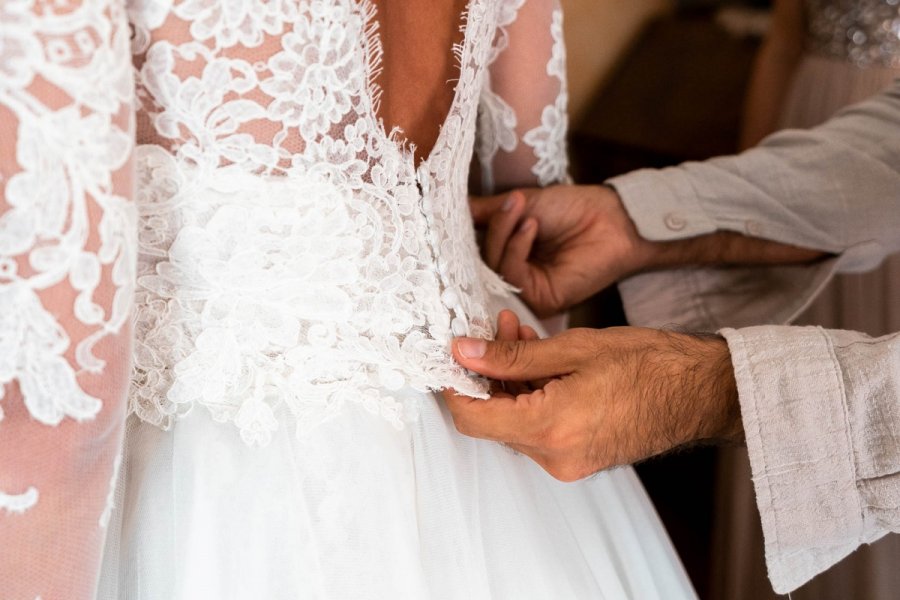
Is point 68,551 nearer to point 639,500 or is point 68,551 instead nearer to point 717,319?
point 639,500

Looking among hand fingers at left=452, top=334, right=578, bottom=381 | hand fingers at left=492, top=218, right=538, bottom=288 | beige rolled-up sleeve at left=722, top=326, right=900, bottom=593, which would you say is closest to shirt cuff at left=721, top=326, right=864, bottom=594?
beige rolled-up sleeve at left=722, top=326, right=900, bottom=593

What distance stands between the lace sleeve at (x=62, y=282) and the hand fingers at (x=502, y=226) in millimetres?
577

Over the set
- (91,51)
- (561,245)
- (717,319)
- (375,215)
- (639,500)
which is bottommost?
(639,500)

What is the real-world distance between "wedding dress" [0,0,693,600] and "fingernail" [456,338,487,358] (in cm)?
1

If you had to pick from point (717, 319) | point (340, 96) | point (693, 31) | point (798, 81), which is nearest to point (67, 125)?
point (340, 96)

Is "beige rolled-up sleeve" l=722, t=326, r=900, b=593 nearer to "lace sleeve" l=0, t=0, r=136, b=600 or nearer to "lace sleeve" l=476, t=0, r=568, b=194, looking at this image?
"lace sleeve" l=476, t=0, r=568, b=194

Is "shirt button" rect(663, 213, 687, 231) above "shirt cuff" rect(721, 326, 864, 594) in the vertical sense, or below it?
above

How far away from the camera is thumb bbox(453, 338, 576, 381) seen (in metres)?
0.69

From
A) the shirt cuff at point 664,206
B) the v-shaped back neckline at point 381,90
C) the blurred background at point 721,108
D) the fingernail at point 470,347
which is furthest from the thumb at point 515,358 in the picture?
the blurred background at point 721,108

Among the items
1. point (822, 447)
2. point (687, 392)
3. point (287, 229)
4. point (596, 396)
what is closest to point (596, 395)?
point (596, 396)

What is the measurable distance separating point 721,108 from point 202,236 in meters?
1.75

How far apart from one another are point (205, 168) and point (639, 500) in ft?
2.04

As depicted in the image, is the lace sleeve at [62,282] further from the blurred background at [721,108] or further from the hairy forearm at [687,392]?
the blurred background at [721,108]

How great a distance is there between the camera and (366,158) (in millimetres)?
614
